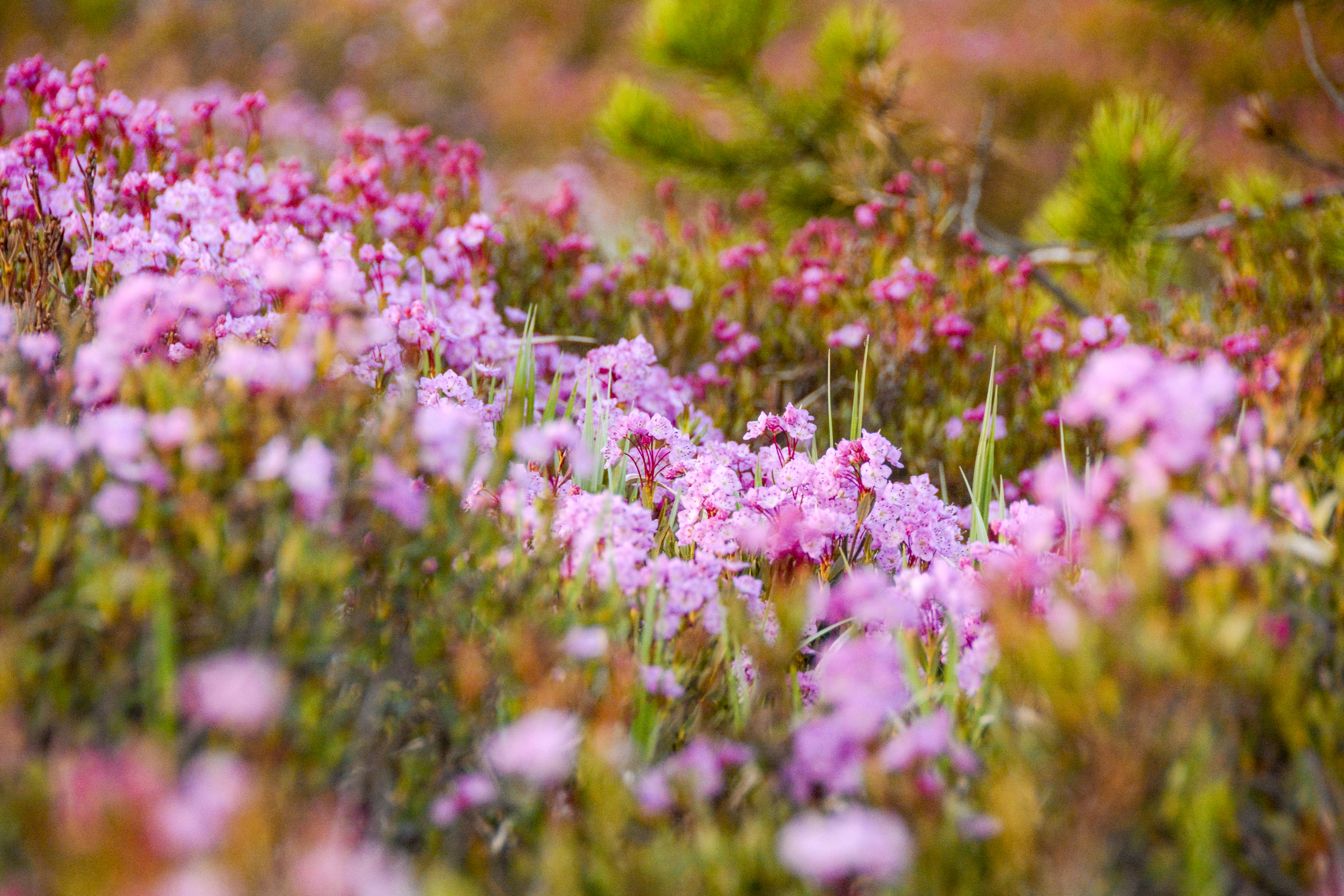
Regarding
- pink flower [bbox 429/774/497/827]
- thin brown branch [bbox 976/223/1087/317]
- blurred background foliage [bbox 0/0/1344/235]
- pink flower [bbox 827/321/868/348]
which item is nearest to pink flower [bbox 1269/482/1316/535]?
pink flower [bbox 429/774/497/827]

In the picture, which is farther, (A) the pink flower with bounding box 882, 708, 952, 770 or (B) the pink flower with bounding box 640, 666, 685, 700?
(B) the pink flower with bounding box 640, 666, 685, 700

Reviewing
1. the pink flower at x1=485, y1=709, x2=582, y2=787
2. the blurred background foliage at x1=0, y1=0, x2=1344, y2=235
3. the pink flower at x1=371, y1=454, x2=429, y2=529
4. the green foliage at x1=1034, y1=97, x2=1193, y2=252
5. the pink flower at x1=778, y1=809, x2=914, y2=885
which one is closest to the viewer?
the pink flower at x1=778, y1=809, x2=914, y2=885

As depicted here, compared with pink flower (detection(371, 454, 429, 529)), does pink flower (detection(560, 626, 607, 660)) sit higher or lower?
lower

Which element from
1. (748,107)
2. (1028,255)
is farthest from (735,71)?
(1028,255)

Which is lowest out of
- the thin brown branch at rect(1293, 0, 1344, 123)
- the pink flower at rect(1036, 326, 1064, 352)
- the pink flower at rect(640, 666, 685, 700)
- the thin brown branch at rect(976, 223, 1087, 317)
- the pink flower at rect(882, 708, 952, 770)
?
the thin brown branch at rect(976, 223, 1087, 317)

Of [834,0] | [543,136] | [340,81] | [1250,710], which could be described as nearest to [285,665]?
[1250,710]

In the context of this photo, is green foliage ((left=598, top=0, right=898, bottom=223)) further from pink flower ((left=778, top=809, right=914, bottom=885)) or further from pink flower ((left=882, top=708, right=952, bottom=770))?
pink flower ((left=778, top=809, right=914, bottom=885))
